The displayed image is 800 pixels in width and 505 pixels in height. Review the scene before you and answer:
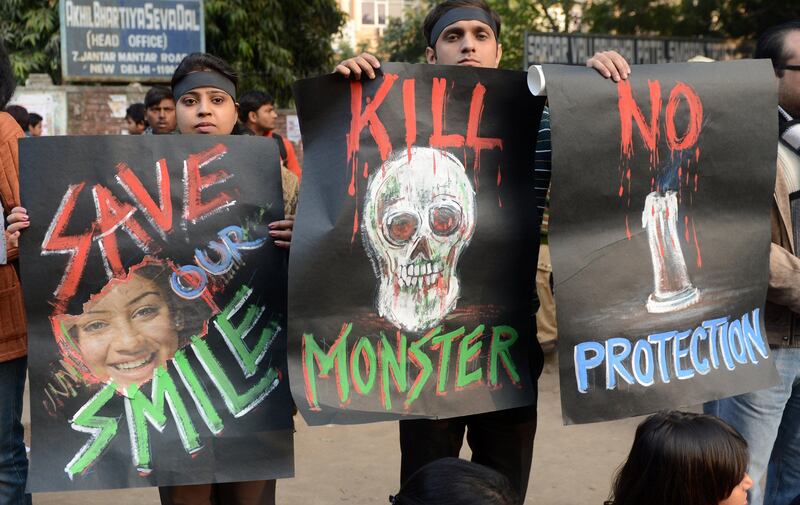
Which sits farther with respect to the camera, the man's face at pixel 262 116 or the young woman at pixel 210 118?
the man's face at pixel 262 116

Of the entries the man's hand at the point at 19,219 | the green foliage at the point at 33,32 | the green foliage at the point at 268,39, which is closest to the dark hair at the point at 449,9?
the man's hand at the point at 19,219

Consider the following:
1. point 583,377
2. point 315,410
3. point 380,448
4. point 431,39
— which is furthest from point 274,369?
point 380,448

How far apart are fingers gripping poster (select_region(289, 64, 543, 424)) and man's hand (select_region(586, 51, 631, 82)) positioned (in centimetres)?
20

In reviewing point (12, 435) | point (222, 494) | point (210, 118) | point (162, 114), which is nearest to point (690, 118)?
point (210, 118)

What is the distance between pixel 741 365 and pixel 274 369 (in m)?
1.26

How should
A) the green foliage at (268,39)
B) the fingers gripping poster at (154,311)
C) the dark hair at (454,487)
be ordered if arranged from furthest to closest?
1. the green foliage at (268,39)
2. the fingers gripping poster at (154,311)
3. the dark hair at (454,487)

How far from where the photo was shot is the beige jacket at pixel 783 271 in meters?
2.51

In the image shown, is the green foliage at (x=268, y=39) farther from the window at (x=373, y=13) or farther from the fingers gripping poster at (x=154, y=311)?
the window at (x=373, y=13)

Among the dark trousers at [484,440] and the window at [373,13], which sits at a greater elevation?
the window at [373,13]

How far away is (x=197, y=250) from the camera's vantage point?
2342 millimetres

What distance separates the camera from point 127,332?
2309mm

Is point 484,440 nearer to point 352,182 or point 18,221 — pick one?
point 352,182

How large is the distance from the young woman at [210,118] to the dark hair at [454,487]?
0.86 meters

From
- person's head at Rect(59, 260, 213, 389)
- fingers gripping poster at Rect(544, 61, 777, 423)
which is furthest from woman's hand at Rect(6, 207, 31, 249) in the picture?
fingers gripping poster at Rect(544, 61, 777, 423)
